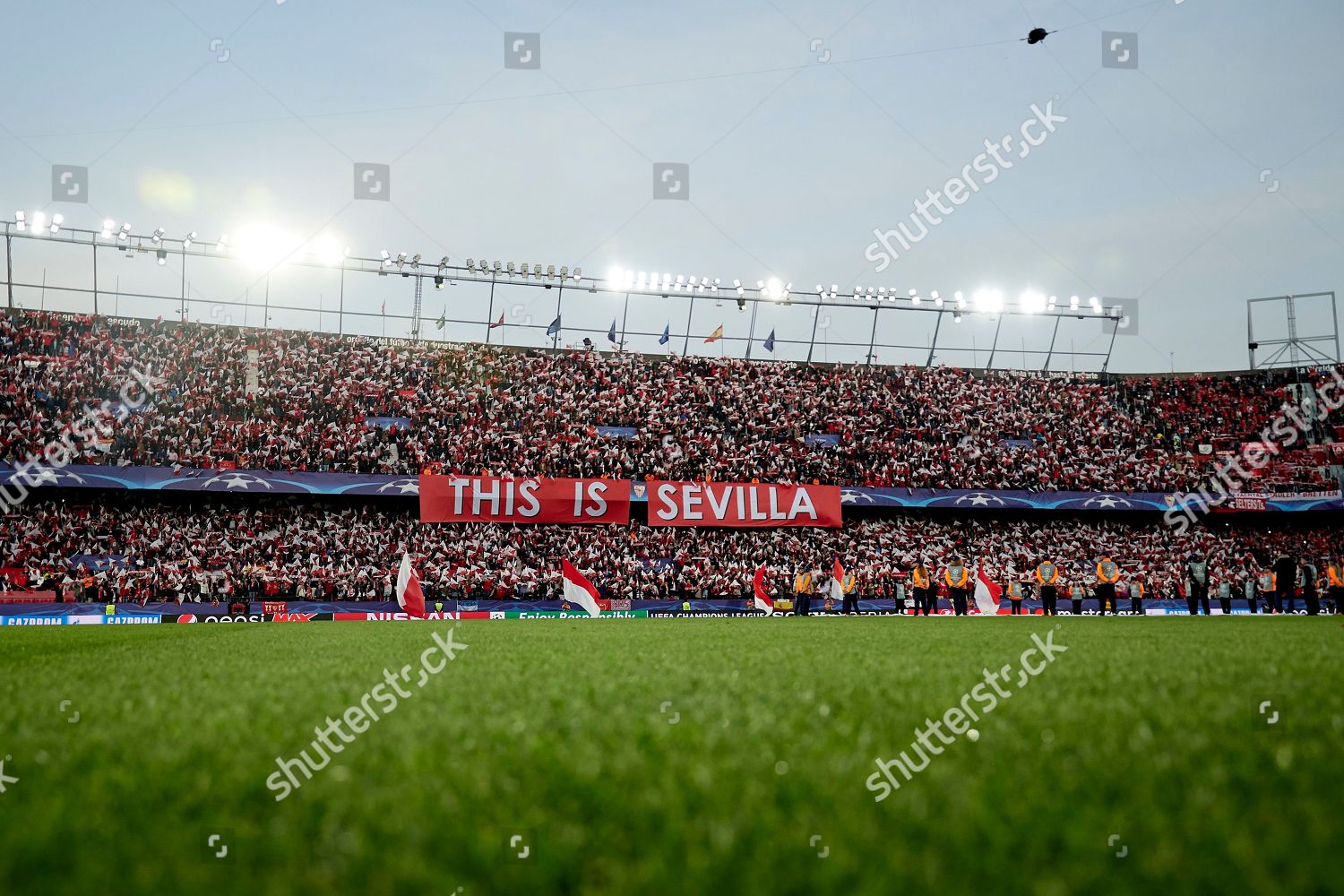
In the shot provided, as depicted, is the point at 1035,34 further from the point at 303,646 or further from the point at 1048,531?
the point at 1048,531

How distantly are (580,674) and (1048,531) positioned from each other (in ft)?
131

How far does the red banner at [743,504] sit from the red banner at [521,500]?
172 centimetres

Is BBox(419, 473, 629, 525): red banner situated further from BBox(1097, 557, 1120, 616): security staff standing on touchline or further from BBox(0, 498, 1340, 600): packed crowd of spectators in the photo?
BBox(1097, 557, 1120, 616): security staff standing on touchline

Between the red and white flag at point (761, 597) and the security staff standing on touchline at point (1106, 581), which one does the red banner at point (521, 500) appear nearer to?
the red and white flag at point (761, 597)

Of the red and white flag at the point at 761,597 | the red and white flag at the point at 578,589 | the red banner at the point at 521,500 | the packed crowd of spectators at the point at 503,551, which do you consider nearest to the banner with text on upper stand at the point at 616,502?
the red banner at the point at 521,500

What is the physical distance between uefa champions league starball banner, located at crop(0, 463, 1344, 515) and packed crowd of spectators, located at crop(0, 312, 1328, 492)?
38.7 inches

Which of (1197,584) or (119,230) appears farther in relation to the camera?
(119,230)

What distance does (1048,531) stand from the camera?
1704 inches

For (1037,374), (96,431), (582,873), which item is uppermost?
(1037,374)

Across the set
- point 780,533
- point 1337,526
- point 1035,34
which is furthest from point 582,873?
point 1337,526

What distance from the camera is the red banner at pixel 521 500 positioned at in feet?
122

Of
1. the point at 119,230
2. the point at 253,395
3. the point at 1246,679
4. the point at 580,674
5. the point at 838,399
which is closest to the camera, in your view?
the point at 1246,679

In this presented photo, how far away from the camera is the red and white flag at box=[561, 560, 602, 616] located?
2880 cm

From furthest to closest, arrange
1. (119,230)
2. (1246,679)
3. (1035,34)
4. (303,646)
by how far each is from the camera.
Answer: (119,230)
(1035,34)
(303,646)
(1246,679)
